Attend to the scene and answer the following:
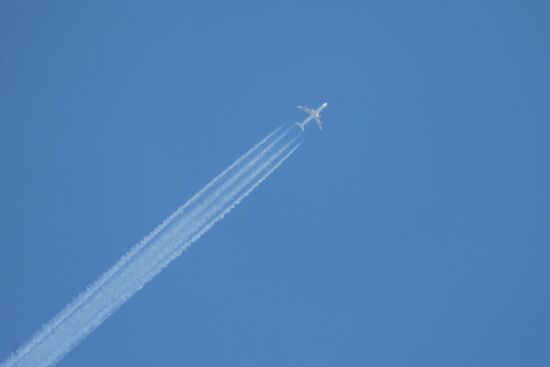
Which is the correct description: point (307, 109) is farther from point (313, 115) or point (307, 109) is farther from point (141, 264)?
point (141, 264)

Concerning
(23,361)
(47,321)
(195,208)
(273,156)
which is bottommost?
(23,361)

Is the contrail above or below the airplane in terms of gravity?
below

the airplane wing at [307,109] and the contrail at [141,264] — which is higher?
the airplane wing at [307,109]

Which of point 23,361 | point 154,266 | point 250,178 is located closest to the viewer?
point 23,361

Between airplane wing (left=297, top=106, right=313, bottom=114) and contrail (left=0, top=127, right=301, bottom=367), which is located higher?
airplane wing (left=297, top=106, right=313, bottom=114)

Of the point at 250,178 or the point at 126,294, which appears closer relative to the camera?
the point at 126,294

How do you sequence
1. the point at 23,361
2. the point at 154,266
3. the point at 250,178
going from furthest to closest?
the point at 250,178
the point at 154,266
the point at 23,361

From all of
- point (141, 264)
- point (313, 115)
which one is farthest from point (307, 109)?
point (141, 264)

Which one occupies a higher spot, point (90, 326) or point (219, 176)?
point (219, 176)

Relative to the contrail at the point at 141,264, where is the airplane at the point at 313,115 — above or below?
above

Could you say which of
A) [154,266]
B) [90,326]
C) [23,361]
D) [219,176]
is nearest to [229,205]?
[219,176]

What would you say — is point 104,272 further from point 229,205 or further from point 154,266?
point 229,205
